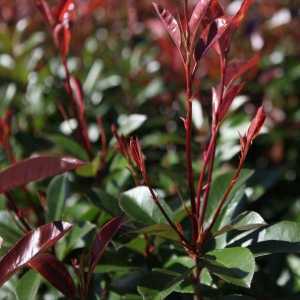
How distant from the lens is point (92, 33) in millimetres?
3154

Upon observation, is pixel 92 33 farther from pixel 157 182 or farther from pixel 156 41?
pixel 157 182

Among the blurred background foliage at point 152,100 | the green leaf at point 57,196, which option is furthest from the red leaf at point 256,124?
the green leaf at point 57,196

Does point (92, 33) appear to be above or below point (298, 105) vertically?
above

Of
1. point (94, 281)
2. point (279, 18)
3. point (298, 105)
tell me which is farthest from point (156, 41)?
point (94, 281)

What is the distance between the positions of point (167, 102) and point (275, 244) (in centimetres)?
127

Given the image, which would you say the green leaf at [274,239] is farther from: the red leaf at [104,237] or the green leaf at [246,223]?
the red leaf at [104,237]

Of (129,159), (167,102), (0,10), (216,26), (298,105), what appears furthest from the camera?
(0,10)

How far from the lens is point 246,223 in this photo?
3.93 ft

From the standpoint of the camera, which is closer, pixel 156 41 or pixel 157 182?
pixel 157 182

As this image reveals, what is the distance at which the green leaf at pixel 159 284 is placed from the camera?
112 cm

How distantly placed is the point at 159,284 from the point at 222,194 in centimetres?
30

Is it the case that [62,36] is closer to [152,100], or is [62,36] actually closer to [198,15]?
[198,15]

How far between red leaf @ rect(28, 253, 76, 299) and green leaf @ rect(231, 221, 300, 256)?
33 cm

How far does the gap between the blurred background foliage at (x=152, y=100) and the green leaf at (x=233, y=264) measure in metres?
0.25
